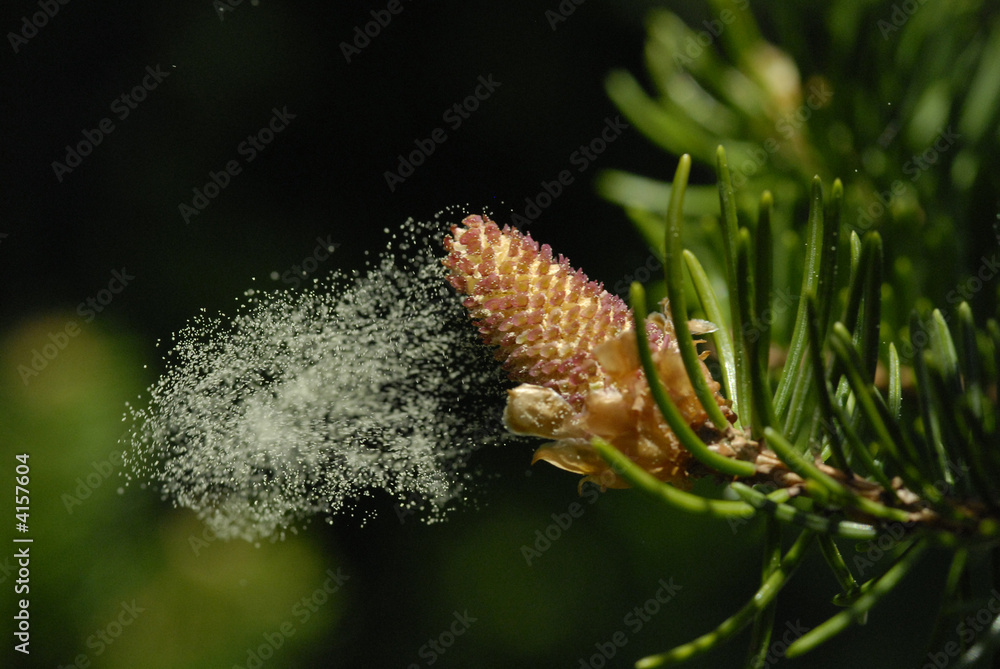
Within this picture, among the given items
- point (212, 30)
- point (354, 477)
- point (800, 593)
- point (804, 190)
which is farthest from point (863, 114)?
point (212, 30)

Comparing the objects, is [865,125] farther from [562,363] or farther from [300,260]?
[300,260]

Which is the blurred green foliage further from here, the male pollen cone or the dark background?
the dark background

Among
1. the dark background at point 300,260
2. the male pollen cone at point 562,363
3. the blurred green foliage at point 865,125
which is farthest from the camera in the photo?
the dark background at point 300,260

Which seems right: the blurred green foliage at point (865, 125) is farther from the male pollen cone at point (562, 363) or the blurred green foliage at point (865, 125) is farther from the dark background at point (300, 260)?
the dark background at point (300, 260)

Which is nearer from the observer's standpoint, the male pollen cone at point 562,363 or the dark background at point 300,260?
the male pollen cone at point 562,363

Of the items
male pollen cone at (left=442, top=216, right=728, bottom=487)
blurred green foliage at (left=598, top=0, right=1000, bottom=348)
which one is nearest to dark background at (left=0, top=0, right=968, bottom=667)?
blurred green foliage at (left=598, top=0, right=1000, bottom=348)

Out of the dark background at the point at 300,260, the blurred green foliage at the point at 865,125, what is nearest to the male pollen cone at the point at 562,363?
the blurred green foliage at the point at 865,125

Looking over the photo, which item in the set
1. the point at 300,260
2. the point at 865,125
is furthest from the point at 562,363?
the point at 300,260
